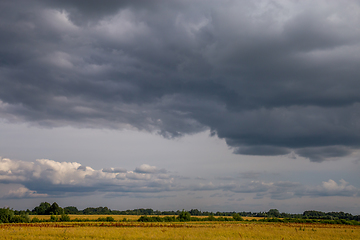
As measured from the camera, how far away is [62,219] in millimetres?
92188

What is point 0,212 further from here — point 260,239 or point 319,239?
point 319,239

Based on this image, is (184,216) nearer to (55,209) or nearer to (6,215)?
(6,215)

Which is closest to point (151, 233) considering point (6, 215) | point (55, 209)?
point (6, 215)

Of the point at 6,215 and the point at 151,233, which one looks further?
the point at 6,215

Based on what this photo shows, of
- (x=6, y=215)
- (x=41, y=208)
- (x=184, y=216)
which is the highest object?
(x=6, y=215)

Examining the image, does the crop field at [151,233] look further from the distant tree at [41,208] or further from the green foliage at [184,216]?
the distant tree at [41,208]

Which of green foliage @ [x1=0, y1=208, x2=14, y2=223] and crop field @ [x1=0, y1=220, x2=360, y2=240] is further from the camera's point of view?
green foliage @ [x1=0, y1=208, x2=14, y2=223]

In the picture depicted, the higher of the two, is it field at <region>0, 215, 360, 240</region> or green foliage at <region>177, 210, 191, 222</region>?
field at <region>0, 215, 360, 240</region>

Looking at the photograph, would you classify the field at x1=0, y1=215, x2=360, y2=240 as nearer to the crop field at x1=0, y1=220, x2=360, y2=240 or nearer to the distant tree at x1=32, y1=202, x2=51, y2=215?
the crop field at x1=0, y1=220, x2=360, y2=240

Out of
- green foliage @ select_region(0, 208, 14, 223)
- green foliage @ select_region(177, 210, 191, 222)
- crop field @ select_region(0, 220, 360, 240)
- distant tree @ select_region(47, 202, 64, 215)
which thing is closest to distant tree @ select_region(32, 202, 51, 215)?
distant tree @ select_region(47, 202, 64, 215)

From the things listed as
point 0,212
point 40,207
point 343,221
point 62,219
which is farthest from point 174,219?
point 40,207

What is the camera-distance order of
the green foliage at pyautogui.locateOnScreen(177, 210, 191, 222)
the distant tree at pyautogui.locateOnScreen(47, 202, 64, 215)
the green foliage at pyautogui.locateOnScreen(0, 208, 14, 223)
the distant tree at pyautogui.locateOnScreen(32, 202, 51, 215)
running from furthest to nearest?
the distant tree at pyautogui.locateOnScreen(32, 202, 51, 215), the distant tree at pyautogui.locateOnScreen(47, 202, 64, 215), the green foliage at pyautogui.locateOnScreen(177, 210, 191, 222), the green foliage at pyautogui.locateOnScreen(0, 208, 14, 223)

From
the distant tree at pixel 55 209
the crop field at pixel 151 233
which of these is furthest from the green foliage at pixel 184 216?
the distant tree at pixel 55 209

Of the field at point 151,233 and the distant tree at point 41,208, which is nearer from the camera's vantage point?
the field at point 151,233
